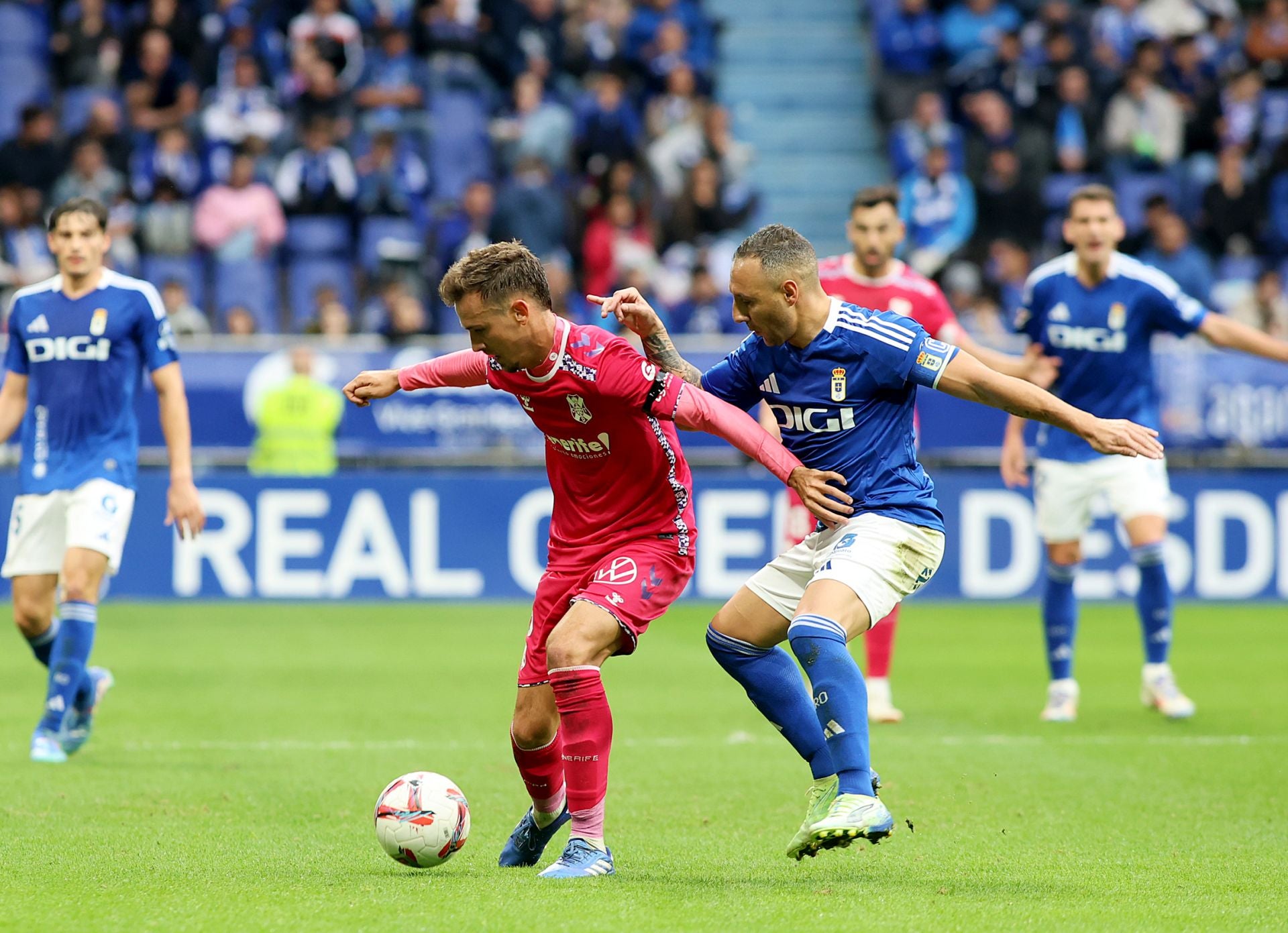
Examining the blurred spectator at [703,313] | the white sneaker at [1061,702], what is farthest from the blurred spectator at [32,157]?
the white sneaker at [1061,702]

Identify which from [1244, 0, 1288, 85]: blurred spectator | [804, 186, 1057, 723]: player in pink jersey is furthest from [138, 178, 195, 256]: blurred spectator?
[1244, 0, 1288, 85]: blurred spectator

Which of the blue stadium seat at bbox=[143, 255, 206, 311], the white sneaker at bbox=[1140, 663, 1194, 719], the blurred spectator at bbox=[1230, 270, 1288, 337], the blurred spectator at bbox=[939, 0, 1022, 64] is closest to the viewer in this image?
the white sneaker at bbox=[1140, 663, 1194, 719]

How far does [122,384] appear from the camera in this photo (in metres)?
8.10

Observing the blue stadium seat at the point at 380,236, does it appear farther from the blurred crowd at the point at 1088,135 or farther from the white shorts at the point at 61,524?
the white shorts at the point at 61,524

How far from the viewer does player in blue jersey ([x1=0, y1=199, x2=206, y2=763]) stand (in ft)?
25.7

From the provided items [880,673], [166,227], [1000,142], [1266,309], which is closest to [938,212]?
[1000,142]

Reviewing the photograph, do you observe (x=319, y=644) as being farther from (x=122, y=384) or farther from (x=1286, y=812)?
(x=1286, y=812)

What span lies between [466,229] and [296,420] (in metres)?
3.74

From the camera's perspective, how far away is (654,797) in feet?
23.0

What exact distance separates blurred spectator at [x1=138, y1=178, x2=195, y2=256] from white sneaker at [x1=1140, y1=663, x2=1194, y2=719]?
1153cm

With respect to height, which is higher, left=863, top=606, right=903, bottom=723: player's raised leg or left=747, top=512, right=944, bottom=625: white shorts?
left=747, top=512, right=944, bottom=625: white shorts

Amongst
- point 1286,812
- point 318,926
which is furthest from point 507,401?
point 318,926

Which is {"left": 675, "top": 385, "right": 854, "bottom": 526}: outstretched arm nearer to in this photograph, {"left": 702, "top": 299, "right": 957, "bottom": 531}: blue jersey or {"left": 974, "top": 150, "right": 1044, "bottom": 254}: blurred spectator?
{"left": 702, "top": 299, "right": 957, "bottom": 531}: blue jersey

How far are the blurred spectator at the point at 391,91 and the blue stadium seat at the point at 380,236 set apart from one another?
151cm
